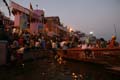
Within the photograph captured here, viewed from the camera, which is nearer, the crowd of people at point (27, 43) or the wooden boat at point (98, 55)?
the wooden boat at point (98, 55)

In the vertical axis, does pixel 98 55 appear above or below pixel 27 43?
below

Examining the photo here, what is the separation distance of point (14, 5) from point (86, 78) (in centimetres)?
1363

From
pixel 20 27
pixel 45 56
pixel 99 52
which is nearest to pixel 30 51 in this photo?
pixel 20 27

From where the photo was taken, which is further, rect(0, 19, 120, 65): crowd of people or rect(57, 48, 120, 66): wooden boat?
rect(0, 19, 120, 65): crowd of people

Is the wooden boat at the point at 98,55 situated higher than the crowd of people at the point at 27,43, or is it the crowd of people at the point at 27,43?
the crowd of people at the point at 27,43

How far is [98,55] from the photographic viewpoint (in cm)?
1712

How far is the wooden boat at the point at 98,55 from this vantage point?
15239 millimetres

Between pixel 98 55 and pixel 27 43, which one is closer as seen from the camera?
pixel 98 55

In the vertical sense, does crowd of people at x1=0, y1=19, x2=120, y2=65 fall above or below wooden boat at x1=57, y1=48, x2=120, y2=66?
above

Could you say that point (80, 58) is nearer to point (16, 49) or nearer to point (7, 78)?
point (16, 49)

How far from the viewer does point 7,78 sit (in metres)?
11.6

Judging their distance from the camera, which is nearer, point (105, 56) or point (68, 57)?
point (105, 56)

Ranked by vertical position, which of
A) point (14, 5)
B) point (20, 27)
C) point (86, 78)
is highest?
point (14, 5)

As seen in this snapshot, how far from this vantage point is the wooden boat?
15.2 metres
